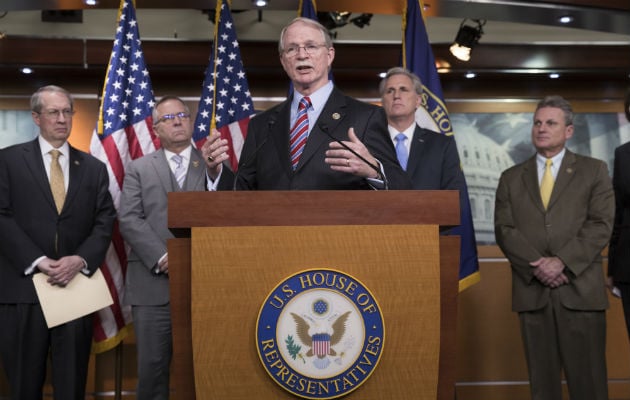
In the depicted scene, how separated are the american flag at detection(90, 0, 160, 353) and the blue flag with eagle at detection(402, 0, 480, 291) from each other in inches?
62.2

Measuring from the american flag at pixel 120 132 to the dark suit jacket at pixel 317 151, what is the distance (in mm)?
1997

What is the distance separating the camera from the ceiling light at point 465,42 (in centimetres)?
491

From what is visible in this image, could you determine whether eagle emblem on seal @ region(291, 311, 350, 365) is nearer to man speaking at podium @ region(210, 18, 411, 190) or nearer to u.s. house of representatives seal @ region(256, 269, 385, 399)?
u.s. house of representatives seal @ region(256, 269, 385, 399)

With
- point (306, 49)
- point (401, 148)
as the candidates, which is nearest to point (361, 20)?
point (401, 148)

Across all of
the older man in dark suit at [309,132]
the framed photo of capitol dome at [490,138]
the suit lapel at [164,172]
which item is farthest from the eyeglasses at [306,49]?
the framed photo of capitol dome at [490,138]

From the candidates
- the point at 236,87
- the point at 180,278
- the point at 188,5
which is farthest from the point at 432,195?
the point at 188,5

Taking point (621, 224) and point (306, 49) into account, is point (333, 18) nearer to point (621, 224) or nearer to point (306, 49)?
point (621, 224)

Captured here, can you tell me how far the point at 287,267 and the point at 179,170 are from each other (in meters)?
2.46

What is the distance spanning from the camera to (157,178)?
398 cm

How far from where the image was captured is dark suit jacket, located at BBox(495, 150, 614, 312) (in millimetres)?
3854

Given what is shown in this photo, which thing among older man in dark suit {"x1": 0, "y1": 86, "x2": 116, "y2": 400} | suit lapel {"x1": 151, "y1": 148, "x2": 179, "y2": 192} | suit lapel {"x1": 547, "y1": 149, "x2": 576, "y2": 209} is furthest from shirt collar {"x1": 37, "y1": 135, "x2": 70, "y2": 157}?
suit lapel {"x1": 547, "y1": 149, "x2": 576, "y2": 209}

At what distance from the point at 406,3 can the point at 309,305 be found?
332 cm

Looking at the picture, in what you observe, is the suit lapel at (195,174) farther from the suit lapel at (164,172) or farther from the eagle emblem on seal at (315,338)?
the eagle emblem on seal at (315,338)

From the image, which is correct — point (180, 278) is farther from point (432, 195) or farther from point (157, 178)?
point (157, 178)
